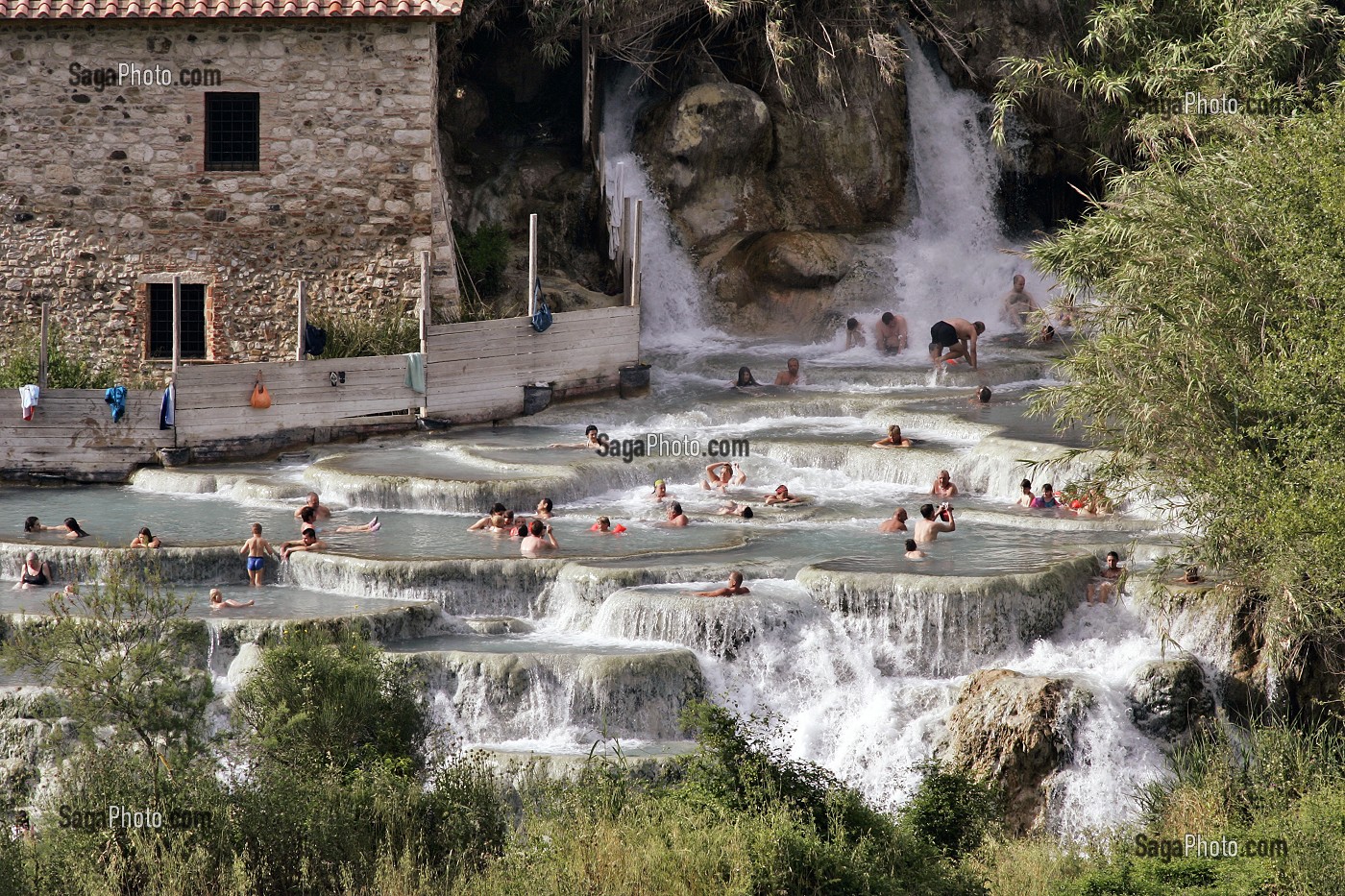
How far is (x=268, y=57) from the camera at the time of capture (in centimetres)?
2444

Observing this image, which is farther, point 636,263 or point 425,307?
point 636,263

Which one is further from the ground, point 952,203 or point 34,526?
point 952,203

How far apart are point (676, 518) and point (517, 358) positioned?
19.4 feet

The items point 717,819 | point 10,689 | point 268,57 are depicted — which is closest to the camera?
point 717,819

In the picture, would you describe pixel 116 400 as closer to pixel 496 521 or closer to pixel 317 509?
pixel 317 509

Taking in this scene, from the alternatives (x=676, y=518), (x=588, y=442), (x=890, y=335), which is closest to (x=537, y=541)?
(x=676, y=518)

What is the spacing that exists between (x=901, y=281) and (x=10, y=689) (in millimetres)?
19613

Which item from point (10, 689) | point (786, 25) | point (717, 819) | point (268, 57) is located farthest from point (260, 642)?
point (786, 25)

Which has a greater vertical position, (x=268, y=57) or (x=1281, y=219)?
(x=268, y=57)

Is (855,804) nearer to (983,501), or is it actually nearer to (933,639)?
(933,639)

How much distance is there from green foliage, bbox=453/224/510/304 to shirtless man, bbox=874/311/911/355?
666 centimetres

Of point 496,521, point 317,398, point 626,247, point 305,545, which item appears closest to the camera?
point 305,545

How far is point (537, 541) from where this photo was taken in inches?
737

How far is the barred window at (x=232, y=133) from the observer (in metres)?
24.6
